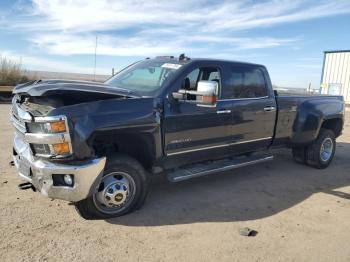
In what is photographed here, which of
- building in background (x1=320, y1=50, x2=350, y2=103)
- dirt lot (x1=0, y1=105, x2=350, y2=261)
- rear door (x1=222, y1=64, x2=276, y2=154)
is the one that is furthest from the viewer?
building in background (x1=320, y1=50, x2=350, y2=103)

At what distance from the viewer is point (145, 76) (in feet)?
17.3

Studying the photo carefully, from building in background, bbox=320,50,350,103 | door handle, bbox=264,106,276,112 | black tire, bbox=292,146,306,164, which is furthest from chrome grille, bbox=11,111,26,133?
building in background, bbox=320,50,350,103

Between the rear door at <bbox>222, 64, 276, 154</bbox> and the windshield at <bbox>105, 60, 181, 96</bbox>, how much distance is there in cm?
96

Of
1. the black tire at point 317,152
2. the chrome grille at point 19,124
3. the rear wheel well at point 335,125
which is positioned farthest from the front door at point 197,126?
the rear wheel well at point 335,125

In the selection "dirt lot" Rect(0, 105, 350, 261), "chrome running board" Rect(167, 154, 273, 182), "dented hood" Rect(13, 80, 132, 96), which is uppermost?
"dented hood" Rect(13, 80, 132, 96)

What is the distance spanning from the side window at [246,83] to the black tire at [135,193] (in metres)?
1.86

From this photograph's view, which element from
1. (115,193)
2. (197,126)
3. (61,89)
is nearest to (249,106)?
(197,126)

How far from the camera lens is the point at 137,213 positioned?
176 inches

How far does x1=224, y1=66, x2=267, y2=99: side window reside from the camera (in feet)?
18.1

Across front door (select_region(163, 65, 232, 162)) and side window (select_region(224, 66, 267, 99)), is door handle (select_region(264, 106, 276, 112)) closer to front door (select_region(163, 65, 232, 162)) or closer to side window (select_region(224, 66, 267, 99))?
side window (select_region(224, 66, 267, 99))

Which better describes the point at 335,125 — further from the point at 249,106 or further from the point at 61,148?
the point at 61,148

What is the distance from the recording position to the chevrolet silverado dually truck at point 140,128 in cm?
381

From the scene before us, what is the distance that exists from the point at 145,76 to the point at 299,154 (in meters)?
3.78

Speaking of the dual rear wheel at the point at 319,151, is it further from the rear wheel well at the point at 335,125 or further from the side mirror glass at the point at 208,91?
the side mirror glass at the point at 208,91
